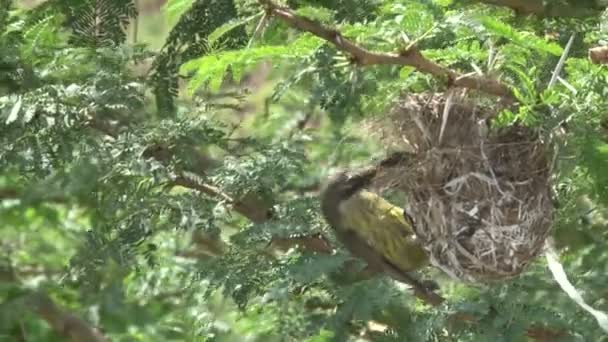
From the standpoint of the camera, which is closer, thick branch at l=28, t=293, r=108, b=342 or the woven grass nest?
the woven grass nest

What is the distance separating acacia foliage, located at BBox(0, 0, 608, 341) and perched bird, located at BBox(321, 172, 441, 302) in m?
0.05

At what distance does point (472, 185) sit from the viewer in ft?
5.16

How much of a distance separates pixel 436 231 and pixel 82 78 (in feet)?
2.63

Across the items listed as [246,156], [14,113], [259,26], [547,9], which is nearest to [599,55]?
[547,9]

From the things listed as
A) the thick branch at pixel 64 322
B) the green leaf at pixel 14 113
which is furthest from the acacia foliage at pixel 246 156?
the thick branch at pixel 64 322

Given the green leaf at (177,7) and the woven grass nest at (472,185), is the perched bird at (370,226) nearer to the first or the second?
the woven grass nest at (472,185)

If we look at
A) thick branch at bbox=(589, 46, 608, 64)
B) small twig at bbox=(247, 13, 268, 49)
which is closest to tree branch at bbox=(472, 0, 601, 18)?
thick branch at bbox=(589, 46, 608, 64)

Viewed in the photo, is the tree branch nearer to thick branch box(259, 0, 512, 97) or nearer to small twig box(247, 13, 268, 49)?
thick branch box(259, 0, 512, 97)

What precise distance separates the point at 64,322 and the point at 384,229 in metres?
1.12

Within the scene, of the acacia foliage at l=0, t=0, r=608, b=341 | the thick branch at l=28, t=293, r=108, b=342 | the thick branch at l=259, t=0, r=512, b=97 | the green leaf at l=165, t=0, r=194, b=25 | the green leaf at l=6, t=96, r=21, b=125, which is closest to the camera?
the thick branch at l=259, t=0, r=512, b=97

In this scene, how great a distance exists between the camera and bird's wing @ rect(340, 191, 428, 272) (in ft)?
5.92

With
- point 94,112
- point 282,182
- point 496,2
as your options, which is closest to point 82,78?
point 94,112

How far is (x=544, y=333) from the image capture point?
192cm

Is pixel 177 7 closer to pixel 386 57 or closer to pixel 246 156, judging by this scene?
pixel 386 57
